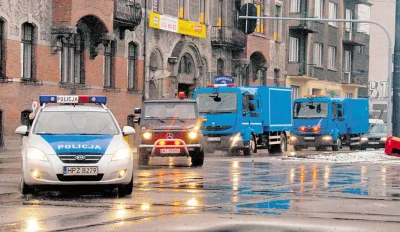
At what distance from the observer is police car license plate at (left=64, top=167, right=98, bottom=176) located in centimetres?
1567

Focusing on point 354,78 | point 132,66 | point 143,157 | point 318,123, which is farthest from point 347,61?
point 143,157

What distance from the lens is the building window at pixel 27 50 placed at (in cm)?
3766

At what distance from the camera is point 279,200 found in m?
15.6

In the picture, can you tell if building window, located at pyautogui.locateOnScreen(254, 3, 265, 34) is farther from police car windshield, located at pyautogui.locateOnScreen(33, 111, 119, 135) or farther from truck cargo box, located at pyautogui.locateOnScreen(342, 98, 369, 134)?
police car windshield, located at pyautogui.locateOnScreen(33, 111, 119, 135)

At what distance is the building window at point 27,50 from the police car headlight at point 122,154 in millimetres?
22103

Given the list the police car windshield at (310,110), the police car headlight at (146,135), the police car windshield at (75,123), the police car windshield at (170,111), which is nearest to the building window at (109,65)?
the police car windshield at (310,110)

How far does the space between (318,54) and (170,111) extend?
43234mm

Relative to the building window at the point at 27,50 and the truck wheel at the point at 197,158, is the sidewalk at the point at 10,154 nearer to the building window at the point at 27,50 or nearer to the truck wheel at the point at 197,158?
the building window at the point at 27,50

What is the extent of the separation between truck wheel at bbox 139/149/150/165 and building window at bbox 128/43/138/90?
1859cm

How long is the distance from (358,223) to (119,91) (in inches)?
1304

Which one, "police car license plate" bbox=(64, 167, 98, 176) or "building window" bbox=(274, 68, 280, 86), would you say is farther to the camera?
"building window" bbox=(274, 68, 280, 86)

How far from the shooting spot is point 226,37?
5356 cm

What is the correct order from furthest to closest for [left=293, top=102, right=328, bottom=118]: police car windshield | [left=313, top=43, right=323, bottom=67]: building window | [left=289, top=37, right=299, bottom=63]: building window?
[left=313, top=43, right=323, bottom=67]: building window → [left=289, top=37, right=299, bottom=63]: building window → [left=293, top=102, right=328, bottom=118]: police car windshield

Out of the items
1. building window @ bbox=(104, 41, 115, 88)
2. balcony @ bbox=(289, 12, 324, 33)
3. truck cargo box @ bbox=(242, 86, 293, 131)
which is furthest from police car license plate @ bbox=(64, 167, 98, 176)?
balcony @ bbox=(289, 12, 324, 33)
